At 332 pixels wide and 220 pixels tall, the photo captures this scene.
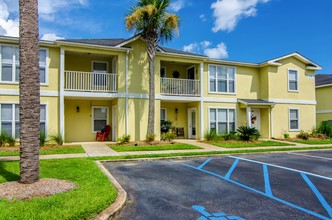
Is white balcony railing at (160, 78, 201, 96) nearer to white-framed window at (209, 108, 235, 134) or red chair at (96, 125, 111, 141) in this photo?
white-framed window at (209, 108, 235, 134)

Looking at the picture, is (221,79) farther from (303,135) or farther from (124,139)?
(124,139)

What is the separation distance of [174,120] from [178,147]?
21.3ft

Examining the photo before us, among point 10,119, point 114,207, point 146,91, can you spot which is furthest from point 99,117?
point 114,207

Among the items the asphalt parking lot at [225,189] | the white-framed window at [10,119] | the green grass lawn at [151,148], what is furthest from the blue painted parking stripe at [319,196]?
the white-framed window at [10,119]

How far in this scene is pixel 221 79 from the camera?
69.5ft

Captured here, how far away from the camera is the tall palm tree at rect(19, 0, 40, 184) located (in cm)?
646

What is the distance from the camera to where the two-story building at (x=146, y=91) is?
1622 centimetres

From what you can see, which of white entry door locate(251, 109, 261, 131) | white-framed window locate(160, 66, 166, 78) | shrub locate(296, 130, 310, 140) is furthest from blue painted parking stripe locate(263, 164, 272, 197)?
shrub locate(296, 130, 310, 140)

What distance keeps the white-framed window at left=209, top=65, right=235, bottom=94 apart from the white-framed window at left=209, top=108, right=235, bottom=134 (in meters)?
1.60

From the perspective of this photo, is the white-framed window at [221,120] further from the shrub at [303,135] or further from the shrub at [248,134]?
the shrub at [303,135]

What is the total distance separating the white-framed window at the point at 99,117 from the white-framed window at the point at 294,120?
1542 centimetres

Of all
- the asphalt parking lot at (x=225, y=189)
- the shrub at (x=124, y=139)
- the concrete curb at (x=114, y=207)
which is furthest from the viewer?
the shrub at (x=124, y=139)

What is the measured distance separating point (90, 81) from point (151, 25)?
547 cm

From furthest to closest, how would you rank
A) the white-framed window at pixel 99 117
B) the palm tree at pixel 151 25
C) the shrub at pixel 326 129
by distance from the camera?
the shrub at pixel 326 129
the white-framed window at pixel 99 117
the palm tree at pixel 151 25
